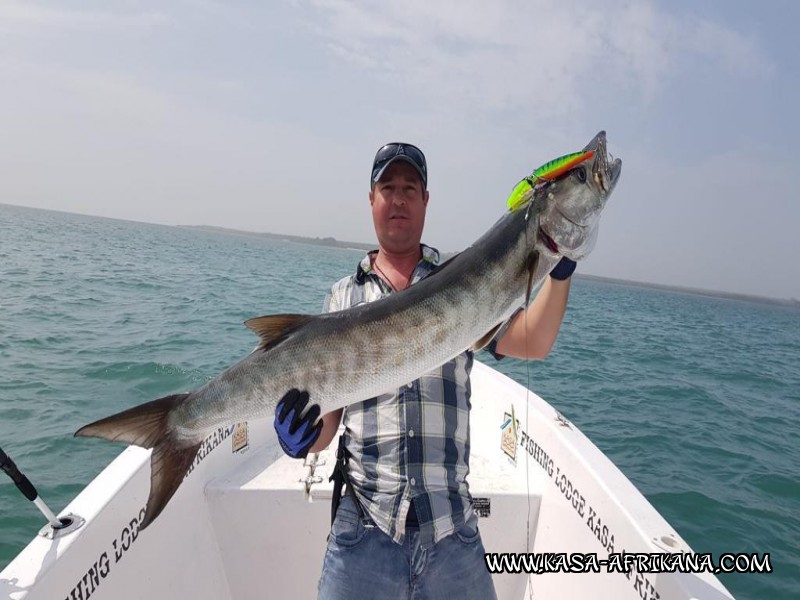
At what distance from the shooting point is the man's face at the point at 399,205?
11.5 ft

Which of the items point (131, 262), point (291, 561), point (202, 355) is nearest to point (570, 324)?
point (202, 355)

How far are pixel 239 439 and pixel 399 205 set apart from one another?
11.1ft

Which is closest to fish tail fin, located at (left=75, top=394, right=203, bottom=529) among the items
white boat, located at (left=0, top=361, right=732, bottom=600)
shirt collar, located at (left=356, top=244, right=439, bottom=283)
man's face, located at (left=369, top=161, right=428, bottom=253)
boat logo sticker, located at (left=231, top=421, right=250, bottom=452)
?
white boat, located at (left=0, top=361, right=732, bottom=600)

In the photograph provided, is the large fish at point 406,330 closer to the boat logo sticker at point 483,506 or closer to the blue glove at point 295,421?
the blue glove at point 295,421

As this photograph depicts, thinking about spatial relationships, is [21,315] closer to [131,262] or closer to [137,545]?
[137,545]

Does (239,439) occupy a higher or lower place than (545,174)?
lower

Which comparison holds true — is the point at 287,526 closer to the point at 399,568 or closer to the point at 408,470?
the point at 399,568

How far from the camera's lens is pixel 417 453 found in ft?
9.95

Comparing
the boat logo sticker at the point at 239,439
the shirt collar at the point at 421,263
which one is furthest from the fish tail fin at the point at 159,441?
the boat logo sticker at the point at 239,439

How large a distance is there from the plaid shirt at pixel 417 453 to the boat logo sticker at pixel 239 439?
2.40 metres

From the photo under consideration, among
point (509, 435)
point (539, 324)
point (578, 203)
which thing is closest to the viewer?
point (578, 203)

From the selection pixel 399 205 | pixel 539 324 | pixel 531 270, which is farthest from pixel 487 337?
pixel 399 205

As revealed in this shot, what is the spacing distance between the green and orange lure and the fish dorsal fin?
1535mm

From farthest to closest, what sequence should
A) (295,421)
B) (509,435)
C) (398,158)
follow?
(509,435) → (398,158) → (295,421)
